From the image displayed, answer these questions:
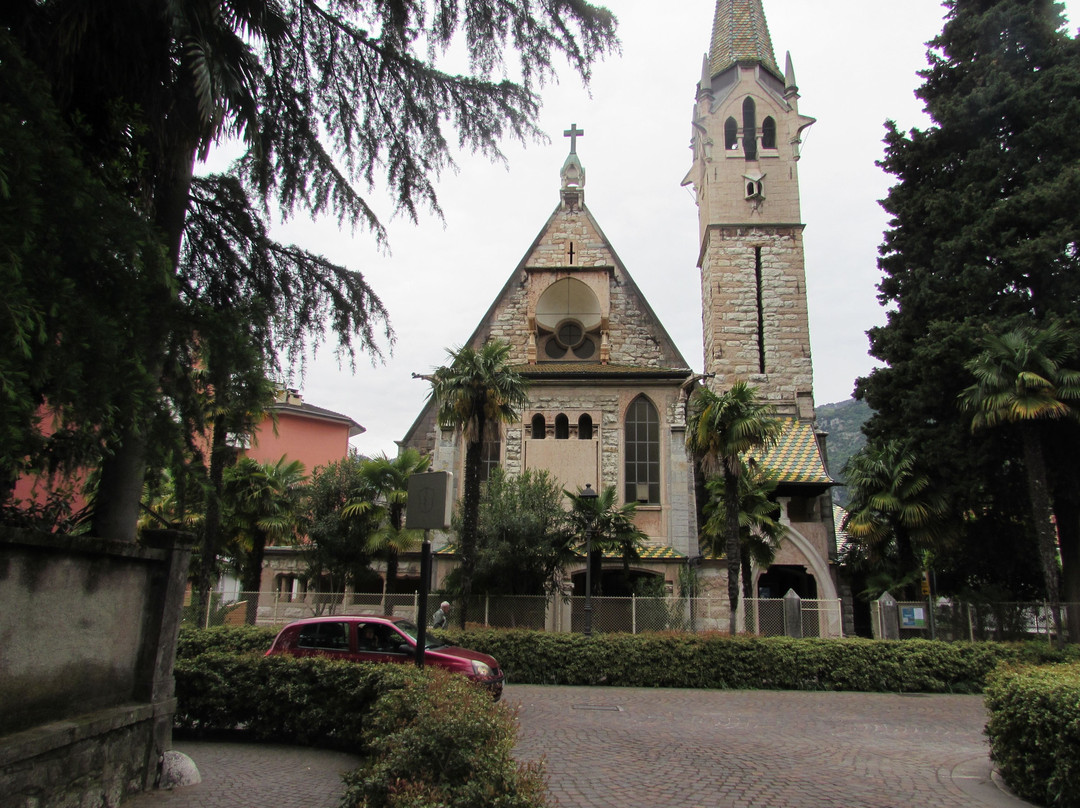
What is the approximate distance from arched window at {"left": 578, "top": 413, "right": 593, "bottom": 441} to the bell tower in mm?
6404

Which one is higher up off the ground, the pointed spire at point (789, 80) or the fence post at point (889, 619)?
the pointed spire at point (789, 80)

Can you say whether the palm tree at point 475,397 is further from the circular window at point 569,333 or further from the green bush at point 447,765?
the green bush at point 447,765

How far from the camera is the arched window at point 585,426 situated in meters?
27.2

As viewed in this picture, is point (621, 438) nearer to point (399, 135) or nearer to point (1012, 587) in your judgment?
point (1012, 587)

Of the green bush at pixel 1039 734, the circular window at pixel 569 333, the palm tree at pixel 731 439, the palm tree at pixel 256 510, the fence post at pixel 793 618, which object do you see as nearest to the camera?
the green bush at pixel 1039 734

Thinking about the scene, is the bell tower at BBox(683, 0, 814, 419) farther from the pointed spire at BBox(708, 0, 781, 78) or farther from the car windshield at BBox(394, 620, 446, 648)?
the car windshield at BBox(394, 620, 446, 648)

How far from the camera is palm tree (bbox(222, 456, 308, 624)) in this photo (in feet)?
76.3

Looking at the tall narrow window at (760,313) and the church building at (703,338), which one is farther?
the tall narrow window at (760,313)

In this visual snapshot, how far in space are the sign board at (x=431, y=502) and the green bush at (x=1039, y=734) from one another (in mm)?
6048

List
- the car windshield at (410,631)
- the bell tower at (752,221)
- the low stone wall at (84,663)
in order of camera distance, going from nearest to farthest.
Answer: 1. the low stone wall at (84,663)
2. the car windshield at (410,631)
3. the bell tower at (752,221)

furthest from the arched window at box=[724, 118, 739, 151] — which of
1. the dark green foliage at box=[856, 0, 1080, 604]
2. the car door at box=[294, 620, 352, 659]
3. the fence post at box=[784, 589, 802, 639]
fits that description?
the car door at box=[294, 620, 352, 659]

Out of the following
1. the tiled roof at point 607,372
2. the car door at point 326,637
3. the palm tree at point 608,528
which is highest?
the tiled roof at point 607,372

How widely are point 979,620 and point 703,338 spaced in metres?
17.1

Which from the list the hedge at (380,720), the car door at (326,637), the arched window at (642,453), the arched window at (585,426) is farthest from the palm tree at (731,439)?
the hedge at (380,720)
